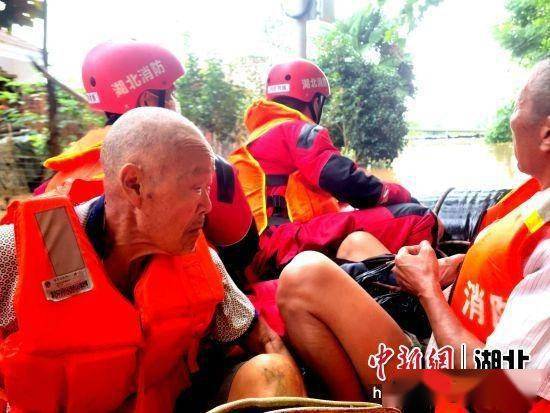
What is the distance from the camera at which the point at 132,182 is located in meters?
1.35

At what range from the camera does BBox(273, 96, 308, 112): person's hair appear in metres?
3.57

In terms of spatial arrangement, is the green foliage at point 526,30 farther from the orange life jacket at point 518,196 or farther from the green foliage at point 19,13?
the green foliage at point 19,13

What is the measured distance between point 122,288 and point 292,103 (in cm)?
236

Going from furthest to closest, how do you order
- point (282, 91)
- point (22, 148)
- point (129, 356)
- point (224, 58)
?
point (224, 58) → point (22, 148) → point (282, 91) → point (129, 356)

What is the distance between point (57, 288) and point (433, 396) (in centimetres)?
93

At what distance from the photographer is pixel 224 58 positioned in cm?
729

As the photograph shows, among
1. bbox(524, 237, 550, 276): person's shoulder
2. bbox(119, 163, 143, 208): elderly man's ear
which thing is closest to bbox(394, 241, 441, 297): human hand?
bbox(524, 237, 550, 276): person's shoulder

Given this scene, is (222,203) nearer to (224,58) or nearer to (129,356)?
(129,356)

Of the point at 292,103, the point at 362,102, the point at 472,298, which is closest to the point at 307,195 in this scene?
the point at 292,103

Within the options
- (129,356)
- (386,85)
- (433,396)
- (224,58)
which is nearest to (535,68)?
(433,396)

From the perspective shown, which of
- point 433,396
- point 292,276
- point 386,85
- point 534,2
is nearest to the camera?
point 433,396

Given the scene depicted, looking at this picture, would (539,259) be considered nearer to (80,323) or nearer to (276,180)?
(80,323)

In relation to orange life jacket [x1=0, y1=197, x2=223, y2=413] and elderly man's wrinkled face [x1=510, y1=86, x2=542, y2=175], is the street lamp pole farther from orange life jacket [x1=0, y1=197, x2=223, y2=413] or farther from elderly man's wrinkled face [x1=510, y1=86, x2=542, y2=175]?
orange life jacket [x1=0, y1=197, x2=223, y2=413]

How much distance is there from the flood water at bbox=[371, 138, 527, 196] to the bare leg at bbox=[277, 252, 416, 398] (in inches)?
220
